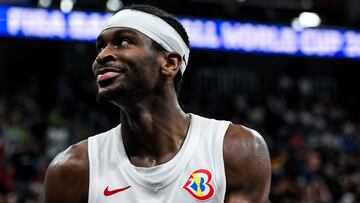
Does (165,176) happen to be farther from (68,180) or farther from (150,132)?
(68,180)

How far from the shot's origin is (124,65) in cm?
320

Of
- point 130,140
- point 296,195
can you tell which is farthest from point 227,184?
point 296,195

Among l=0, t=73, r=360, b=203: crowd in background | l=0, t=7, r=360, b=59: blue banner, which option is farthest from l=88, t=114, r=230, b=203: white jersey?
l=0, t=7, r=360, b=59: blue banner

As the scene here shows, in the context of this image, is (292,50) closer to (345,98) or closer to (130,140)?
(345,98)

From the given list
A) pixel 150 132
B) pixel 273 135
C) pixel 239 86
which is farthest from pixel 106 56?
pixel 239 86

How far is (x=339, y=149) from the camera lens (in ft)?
55.5

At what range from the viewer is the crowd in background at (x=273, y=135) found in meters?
10.9

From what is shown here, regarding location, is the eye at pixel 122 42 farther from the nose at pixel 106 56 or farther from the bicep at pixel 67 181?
the bicep at pixel 67 181

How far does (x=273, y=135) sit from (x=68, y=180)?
1528 centimetres

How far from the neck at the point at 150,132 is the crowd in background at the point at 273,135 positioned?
14.9 ft

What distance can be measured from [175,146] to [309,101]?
698 inches

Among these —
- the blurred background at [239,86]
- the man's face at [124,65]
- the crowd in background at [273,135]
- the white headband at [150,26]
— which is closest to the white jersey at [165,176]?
the man's face at [124,65]

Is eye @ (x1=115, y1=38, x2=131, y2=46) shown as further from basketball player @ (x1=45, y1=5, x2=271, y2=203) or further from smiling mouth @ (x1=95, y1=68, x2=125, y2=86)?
A: smiling mouth @ (x1=95, y1=68, x2=125, y2=86)

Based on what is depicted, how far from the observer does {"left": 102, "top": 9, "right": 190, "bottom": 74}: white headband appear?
10.8 ft
